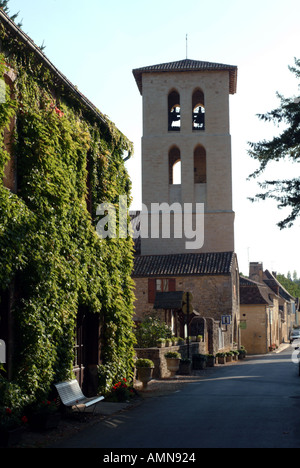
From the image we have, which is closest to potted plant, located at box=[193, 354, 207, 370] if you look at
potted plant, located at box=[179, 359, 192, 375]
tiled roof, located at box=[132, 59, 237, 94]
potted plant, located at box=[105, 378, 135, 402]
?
potted plant, located at box=[179, 359, 192, 375]

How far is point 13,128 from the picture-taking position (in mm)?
11430

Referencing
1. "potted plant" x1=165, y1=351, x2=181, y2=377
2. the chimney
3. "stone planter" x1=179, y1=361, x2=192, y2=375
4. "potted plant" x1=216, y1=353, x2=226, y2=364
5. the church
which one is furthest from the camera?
the chimney

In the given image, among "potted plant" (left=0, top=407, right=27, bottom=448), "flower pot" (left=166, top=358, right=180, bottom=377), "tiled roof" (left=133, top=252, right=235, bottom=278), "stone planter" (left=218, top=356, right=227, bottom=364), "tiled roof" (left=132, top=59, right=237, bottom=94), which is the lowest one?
"stone planter" (left=218, top=356, right=227, bottom=364)

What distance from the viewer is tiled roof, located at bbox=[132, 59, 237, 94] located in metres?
47.6

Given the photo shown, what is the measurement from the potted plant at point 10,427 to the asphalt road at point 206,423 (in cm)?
74

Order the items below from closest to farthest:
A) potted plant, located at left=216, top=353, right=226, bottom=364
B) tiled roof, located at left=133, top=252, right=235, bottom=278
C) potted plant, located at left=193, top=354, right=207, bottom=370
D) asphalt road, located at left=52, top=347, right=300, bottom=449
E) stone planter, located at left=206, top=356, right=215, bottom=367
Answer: asphalt road, located at left=52, top=347, right=300, bottom=449 < potted plant, located at left=193, top=354, right=207, bottom=370 < stone planter, located at left=206, top=356, right=215, bottom=367 < potted plant, located at left=216, top=353, right=226, bottom=364 < tiled roof, located at left=133, top=252, right=235, bottom=278

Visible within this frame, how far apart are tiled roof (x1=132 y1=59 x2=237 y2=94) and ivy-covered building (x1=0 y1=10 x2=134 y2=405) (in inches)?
1326

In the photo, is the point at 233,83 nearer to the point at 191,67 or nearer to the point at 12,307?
the point at 191,67

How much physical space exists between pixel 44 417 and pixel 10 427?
3.76ft

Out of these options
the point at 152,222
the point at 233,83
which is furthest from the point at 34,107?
the point at 233,83

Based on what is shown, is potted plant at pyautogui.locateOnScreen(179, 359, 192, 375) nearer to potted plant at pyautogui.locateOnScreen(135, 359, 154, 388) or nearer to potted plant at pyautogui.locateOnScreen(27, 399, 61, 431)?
potted plant at pyautogui.locateOnScreen(135, 359, 154, 388)

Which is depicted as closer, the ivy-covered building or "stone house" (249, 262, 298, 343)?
the ivy-covered building

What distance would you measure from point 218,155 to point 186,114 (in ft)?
13.9

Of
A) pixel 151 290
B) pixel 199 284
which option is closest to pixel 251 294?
pixel 199 284
